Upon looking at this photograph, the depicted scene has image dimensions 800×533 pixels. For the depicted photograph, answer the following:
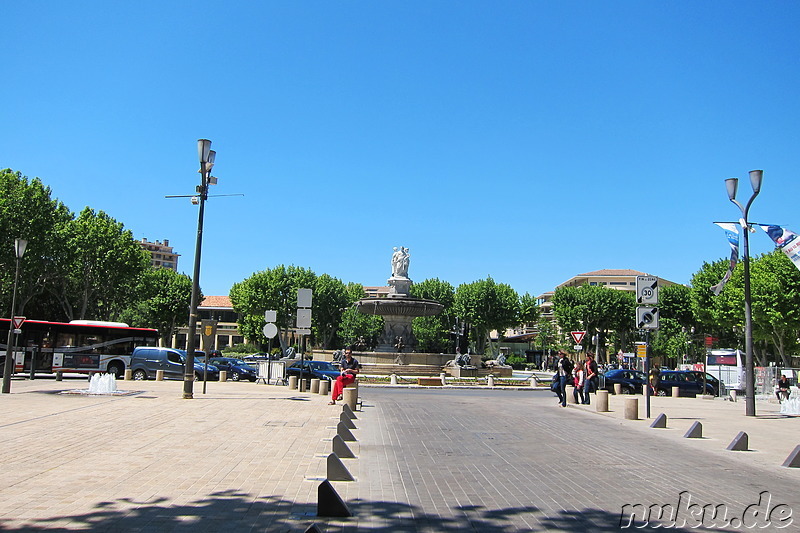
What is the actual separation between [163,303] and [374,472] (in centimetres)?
7048

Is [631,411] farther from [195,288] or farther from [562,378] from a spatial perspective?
[195,288]

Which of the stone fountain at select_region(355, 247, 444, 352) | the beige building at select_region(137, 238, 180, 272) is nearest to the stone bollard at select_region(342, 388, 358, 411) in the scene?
the stone fountain at select_region(355, 247, 444, 352)

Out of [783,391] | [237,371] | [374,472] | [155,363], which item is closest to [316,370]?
[237,371]

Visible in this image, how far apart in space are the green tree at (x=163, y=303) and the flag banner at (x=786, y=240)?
205ft

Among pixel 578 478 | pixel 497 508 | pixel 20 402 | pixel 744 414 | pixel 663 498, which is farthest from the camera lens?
pixel 744 414

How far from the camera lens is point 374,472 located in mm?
8805

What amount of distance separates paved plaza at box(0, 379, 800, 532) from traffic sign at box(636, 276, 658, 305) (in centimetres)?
334

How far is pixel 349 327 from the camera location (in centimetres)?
7638

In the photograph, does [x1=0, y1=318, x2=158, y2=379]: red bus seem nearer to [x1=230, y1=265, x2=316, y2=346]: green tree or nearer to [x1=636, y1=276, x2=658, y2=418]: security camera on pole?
[x1=636, y1=276, x2=658, y2=418]: security camera on pole

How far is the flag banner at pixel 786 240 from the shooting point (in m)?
17.5

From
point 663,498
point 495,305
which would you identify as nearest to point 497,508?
point 663,498

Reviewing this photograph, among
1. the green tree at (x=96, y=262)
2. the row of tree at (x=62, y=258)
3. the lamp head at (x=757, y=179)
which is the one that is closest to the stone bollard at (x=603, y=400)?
the lamp head at (x=757, y=179)

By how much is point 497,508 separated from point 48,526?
3968 millimetres

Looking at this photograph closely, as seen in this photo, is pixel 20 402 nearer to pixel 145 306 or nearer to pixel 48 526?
pixel 48 526
